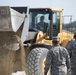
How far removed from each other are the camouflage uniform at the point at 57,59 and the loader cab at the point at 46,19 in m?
3.81

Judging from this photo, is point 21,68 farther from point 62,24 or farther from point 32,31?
point 62,24

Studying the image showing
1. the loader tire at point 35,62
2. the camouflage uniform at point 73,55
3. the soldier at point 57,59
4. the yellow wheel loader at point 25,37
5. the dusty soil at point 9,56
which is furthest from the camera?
the loader tire at point 35,62

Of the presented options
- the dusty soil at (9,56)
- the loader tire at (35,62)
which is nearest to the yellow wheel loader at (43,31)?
the loader tire at (35,62)

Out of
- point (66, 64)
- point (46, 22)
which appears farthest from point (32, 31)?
point (66, 64)

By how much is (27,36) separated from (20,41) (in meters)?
0.64

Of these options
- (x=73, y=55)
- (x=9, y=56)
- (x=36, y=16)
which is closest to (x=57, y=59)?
(x=73, y=55)

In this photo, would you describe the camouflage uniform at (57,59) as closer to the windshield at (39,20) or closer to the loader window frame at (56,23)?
the windshield at (39,20)

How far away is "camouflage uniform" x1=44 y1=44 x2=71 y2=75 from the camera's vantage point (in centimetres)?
951

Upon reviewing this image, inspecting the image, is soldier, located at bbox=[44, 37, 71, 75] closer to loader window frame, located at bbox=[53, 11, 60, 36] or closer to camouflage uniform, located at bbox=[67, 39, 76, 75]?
camouflage uniform, located at bbox=[67, 39, 76, 75]

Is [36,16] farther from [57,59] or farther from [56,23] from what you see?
[57,59]

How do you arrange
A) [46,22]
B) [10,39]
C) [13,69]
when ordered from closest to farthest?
1. [10,39]
2. [13,69]
3. [46,22]

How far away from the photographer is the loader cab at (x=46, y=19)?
43.7 ft

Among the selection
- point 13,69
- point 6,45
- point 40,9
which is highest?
point 40,9

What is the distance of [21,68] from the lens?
12484mm
